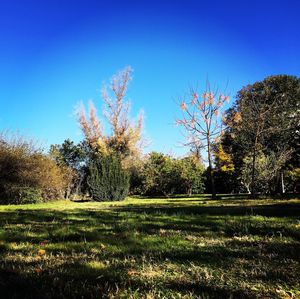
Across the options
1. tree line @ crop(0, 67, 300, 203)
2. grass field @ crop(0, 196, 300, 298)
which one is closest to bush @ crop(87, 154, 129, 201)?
tree line @ crop(0, 67, 300, 203)

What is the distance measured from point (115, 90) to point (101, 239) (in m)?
31.6

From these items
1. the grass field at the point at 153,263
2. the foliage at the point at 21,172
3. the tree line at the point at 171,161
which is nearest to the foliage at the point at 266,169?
the tree line at the point at 171,161

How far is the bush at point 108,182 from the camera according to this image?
21.9 metres

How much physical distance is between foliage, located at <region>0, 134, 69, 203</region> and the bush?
2.64 meters

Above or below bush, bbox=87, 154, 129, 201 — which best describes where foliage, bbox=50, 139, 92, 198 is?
above

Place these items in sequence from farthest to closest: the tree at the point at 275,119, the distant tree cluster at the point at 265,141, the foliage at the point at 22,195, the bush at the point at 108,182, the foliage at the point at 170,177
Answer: the foliage at the point at 170,177
the tree at the point at 275,119
the distant tree cluster at the point at 265,141
the bush at the point at 108,182
the foliage at the point at 22,195

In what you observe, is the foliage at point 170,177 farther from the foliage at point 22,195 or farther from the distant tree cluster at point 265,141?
the foliage at point 22,195

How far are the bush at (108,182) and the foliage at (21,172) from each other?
2.64 metres

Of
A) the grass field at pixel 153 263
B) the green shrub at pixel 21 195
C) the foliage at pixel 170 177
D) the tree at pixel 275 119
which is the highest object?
the tree at pixel 275 119

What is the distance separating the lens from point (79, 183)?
95.3 ft

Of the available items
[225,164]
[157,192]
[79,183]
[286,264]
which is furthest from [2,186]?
[225,164]

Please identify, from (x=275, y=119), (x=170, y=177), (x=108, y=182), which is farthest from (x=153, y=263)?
(x=275, y=119)

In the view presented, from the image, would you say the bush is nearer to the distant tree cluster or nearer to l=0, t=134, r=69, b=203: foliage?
l=0, t=134, r=69, b=203: foliage

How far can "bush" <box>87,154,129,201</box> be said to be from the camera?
21938 mm
